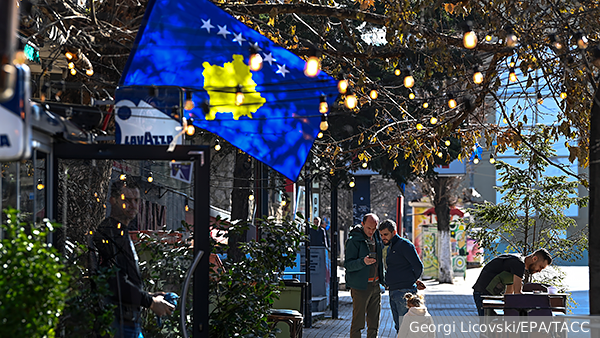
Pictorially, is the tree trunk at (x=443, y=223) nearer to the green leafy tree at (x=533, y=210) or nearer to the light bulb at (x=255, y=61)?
the green leafy tree at (x=533, y=210)

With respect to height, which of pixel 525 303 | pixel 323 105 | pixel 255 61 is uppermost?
pixel 255 61

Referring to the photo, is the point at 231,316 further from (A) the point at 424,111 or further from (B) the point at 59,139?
(A) the point at 424,111

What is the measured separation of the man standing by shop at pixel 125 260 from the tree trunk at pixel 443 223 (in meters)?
21.5

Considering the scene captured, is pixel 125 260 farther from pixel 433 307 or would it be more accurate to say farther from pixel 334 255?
pixel 433 307

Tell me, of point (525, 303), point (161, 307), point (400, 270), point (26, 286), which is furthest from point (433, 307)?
point (26, 286)

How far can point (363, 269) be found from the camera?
30.5 feet

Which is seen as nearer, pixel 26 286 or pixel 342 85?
pixel 26 286

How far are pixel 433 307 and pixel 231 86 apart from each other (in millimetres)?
12899

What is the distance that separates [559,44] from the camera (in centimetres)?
579

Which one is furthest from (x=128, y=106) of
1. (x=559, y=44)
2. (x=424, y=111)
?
(x=424, y=111)

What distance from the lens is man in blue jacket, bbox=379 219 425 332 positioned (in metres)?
9.29

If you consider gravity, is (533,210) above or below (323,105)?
below

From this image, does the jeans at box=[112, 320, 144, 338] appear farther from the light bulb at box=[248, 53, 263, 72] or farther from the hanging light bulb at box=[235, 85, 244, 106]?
the light bulb at box=[248, 53, 263, 72]

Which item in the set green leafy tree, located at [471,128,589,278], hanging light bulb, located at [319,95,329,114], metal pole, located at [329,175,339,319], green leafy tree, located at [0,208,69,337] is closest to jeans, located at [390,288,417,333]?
hanging light bulb, located at [319,95,329,114]
